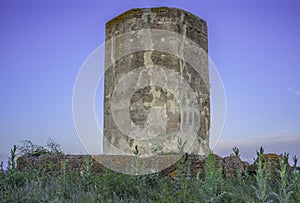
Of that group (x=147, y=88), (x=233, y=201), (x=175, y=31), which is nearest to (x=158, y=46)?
(x=175, y=31)

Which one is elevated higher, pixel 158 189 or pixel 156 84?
pixel 156 84

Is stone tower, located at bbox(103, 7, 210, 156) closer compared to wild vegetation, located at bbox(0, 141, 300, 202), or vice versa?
wild vegetation, located at bbox(0, 141, 300, 202)

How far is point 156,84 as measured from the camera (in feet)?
27.6

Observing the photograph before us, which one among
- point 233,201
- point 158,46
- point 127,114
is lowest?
point 233,201

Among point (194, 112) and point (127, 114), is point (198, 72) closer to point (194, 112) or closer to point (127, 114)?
point (194, 112)

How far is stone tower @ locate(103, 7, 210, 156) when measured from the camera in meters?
8.20

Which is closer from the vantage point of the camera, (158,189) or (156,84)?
(158,189)

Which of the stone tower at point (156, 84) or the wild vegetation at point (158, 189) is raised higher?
the stone tower at point (156, 84)

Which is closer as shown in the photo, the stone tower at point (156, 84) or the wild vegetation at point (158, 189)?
the wild vegetation at point (158, 189)

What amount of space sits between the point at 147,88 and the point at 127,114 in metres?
0.87

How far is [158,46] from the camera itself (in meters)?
8.67

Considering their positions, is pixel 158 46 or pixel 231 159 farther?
pixel 158 46

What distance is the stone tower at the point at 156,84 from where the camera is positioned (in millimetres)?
8195

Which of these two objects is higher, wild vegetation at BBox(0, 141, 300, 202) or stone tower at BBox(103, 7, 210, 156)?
stone tower at BBox(103, 7, 210, 156)
